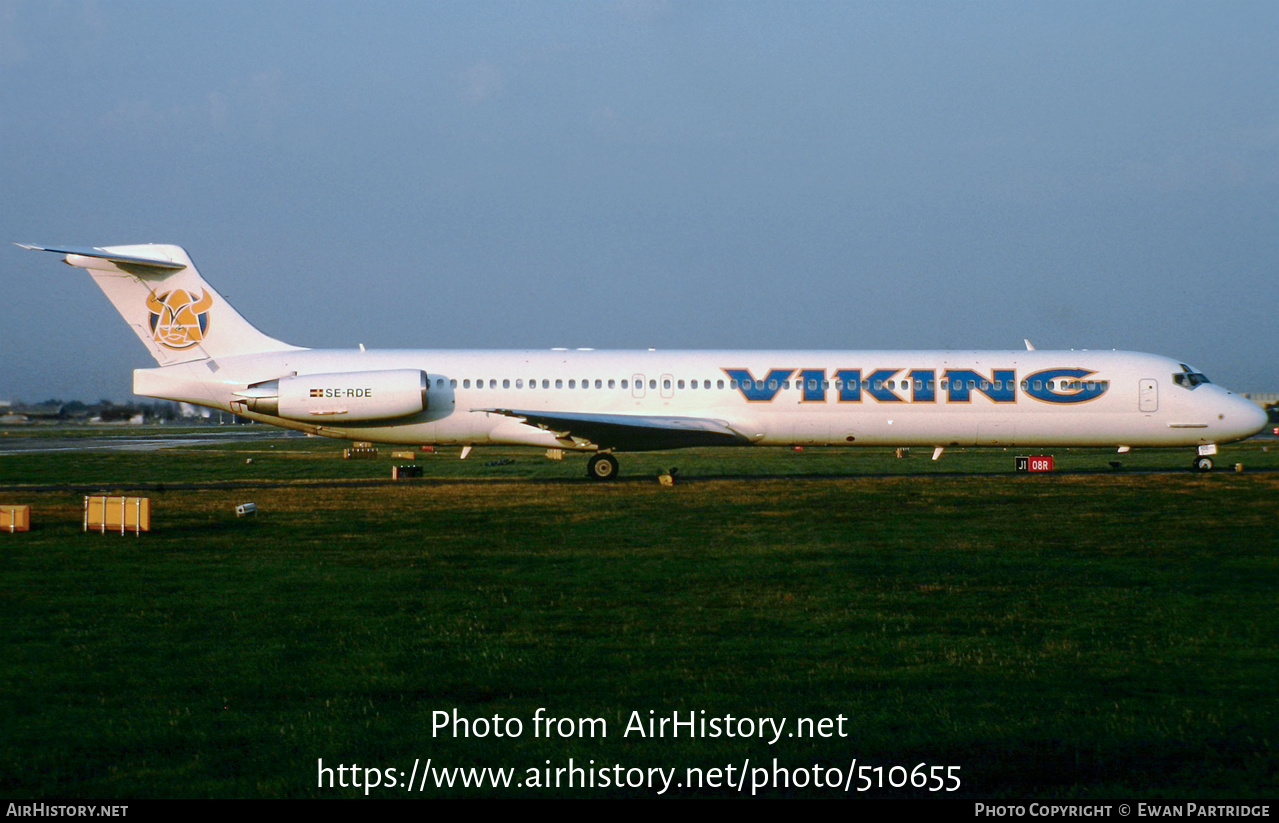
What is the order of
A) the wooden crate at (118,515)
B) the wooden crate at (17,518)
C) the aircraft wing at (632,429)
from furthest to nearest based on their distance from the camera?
the aircraft wing at (632,429) < the wooden crate at (17,518) < the wooden crate at (118,515)

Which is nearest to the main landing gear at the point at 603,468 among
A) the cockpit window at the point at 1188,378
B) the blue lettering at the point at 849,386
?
the blue lettering at the point at 849,386

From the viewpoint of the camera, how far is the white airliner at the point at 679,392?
24469mm

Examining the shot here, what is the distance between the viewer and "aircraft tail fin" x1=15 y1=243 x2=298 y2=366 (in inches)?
952

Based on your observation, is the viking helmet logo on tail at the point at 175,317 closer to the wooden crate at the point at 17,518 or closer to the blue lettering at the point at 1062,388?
the wooden crate at the point at 17,518

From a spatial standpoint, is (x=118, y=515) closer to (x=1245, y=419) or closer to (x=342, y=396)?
(x=342, y=396)

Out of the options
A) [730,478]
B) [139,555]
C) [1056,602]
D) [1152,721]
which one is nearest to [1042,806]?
[1152,721]

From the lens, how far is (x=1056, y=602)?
953 cm

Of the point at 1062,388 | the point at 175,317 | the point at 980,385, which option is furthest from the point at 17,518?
the point at 1062,388

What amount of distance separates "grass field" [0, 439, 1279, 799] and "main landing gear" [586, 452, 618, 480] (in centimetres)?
733

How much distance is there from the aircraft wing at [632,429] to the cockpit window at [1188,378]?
425 inches

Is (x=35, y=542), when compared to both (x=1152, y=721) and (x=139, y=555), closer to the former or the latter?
(x=139, y=555)

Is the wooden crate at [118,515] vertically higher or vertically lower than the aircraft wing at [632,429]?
lower

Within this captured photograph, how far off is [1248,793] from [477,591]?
6823 millimetres

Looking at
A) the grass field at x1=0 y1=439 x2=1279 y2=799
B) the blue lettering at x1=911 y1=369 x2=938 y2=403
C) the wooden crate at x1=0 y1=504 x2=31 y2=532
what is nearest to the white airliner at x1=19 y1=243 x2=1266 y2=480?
the blue lettering at x1=911 y1=369 x2=938 y2=403
